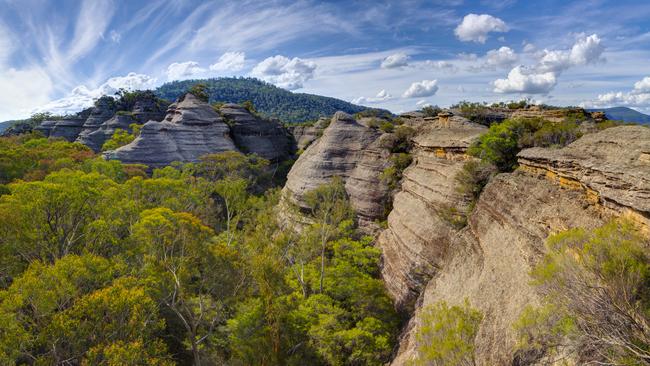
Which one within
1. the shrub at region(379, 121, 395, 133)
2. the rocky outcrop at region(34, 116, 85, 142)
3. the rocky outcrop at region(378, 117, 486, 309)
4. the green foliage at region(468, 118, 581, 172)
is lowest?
the rocky outcrop at region(378, 117, 486, 309)

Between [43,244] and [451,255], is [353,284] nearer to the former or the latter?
[451,255]

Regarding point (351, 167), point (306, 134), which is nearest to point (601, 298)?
point (351, 167)

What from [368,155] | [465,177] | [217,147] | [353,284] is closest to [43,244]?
[353,284]

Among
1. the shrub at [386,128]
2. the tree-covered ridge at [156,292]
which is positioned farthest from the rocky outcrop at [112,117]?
the shrub at [386,128]

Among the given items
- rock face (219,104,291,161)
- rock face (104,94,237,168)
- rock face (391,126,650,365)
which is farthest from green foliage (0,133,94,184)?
rock face (391,126,650,365)

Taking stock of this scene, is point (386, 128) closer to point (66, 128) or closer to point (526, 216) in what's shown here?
point (526, 216)

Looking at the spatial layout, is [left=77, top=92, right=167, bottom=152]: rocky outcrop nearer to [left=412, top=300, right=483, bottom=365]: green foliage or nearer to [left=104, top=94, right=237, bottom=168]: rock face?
[left=104, top=94, right=237, bottom=168]: rock face

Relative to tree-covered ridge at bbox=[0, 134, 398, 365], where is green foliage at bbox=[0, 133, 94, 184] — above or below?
above
